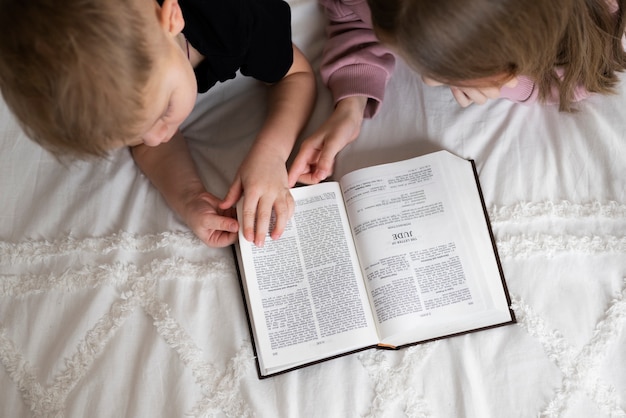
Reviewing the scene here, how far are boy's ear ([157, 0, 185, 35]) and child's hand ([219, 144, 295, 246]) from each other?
0.79 feet

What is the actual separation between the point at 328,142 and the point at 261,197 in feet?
0.47

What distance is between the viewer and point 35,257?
39.1 inches

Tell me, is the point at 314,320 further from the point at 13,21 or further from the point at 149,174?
the point at 13,21

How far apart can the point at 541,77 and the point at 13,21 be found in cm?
69

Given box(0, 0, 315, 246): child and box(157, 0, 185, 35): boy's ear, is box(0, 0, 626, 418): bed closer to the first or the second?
box(0, 0, 315, 246): child

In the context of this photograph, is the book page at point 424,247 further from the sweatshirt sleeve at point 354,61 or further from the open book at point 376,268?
the sweatshirt sleeve at point 354,61

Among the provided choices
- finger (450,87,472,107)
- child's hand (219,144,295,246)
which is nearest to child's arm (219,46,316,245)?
child's hand (219,144,295,246)

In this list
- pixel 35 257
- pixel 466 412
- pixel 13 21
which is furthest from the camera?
pixel 35 257

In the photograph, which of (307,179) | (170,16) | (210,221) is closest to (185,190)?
(210,221)

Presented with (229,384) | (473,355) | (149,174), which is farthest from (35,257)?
(473,355)

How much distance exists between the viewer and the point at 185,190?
0.99 m

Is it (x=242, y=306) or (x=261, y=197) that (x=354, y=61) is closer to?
(x=261, y=197)

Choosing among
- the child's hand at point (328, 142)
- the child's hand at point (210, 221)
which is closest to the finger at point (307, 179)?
the child's hand at point (328, 142)

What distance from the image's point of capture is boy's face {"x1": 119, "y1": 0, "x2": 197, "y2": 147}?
760 mm
